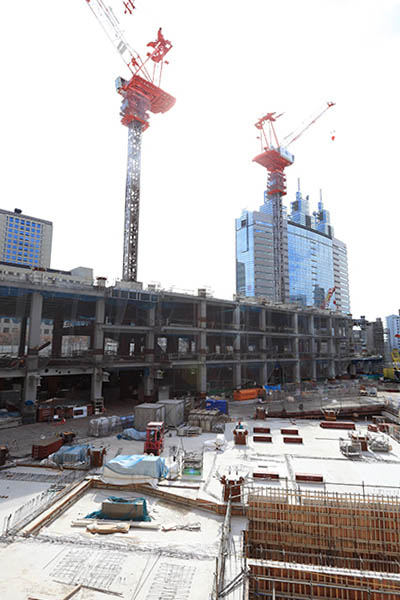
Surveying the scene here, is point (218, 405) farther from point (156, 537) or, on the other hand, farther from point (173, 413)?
point (156, 537)

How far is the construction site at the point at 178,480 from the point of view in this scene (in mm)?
12141

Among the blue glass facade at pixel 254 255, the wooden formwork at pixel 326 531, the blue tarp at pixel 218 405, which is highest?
the blue glass facade at pixel 254 255

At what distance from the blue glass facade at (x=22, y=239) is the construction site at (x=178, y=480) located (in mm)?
154296

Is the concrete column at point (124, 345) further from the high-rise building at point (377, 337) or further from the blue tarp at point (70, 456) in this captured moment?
the high-rise building at point (377, 337)

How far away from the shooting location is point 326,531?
52.5 ft

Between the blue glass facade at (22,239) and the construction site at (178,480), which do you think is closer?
the construction site at (178,480)

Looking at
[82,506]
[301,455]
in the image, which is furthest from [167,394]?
[82,506]

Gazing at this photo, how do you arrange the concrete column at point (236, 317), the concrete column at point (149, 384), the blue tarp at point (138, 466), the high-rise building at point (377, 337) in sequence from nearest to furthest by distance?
the blue tarp at point (138, 466) → the concrete column at point (149, 384) → the concrete column at point (236, 317) → the high-rise building at point (377, 337)

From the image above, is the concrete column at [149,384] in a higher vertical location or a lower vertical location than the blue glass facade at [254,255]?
lower

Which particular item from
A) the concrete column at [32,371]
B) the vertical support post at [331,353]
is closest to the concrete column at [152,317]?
the concrete column at [32,371]

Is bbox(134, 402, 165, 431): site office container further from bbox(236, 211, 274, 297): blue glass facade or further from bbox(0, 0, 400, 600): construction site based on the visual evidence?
bbox(236, 211, 274, 297): blue glass facade

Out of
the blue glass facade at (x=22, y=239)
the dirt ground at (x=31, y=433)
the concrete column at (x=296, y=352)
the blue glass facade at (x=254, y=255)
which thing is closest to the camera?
the dirt ground at (x=31, y=433)

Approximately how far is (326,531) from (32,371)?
3117cm

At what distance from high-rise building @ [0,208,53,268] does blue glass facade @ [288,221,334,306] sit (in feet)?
439
